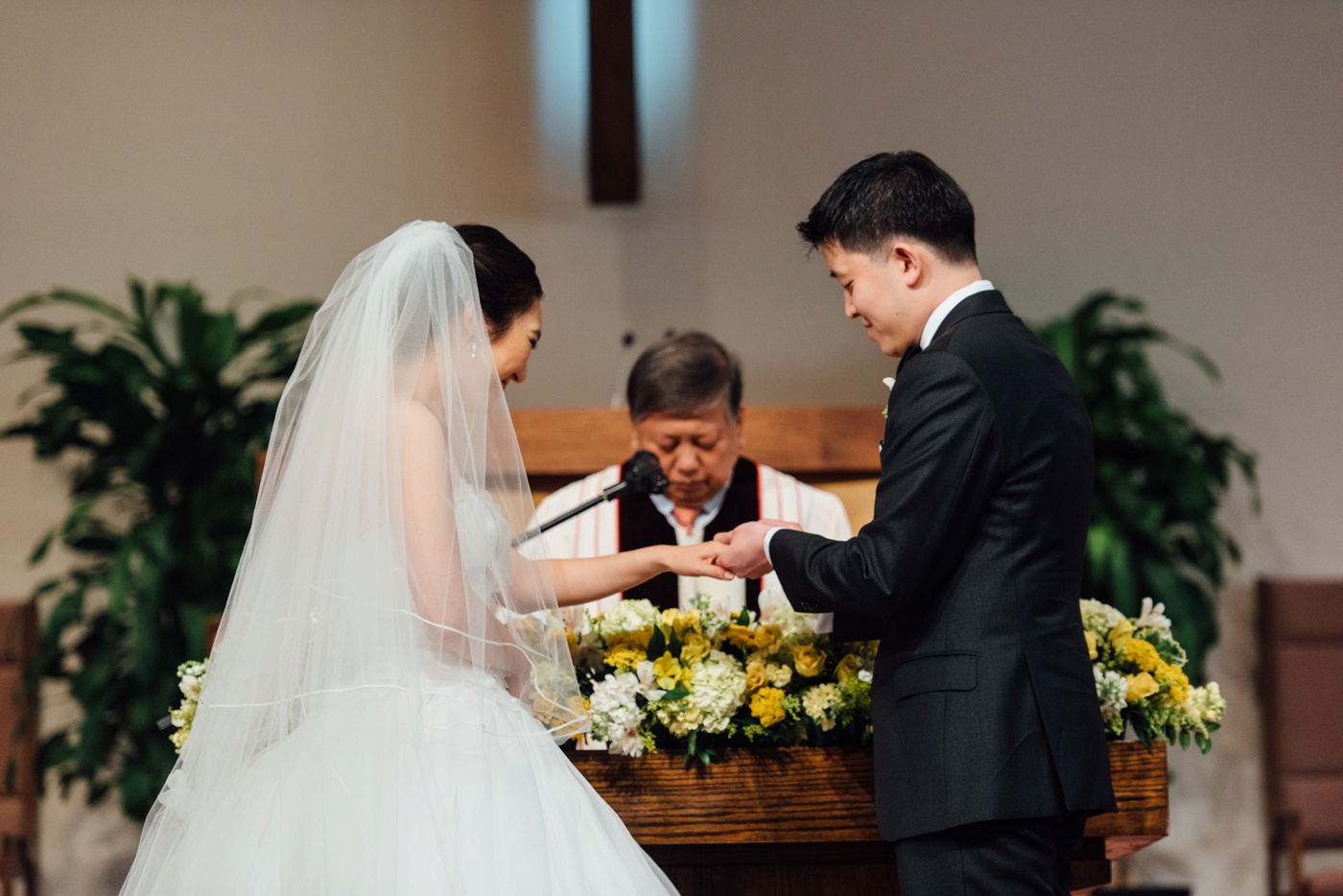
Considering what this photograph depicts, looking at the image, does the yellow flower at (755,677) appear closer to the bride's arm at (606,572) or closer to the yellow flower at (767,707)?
the yellow flower at (767,707)

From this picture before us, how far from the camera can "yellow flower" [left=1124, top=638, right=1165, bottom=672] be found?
221 centimetres

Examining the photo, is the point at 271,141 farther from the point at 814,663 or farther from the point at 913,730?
the point at 913,730

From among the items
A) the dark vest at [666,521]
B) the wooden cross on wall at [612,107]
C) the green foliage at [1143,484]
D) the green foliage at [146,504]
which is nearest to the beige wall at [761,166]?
the wooden cross on wall at [612,107]

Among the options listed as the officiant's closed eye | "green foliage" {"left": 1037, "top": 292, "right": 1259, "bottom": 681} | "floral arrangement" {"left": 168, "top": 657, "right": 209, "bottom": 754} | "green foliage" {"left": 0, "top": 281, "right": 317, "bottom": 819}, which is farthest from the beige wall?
"floral arrangement" {"left": 168, "top": 657, "right": 209, "bottom": 754}

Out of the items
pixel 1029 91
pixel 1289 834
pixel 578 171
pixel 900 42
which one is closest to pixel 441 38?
pixel 578 171

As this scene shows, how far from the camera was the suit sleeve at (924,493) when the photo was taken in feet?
5.85

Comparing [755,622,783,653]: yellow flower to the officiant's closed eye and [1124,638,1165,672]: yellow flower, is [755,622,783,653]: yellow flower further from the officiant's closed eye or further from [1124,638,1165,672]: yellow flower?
the officiant's closed eye

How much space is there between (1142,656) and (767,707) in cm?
67

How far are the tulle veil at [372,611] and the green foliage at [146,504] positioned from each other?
2.26 metres

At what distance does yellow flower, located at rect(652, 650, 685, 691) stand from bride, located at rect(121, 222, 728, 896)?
0.24 meters

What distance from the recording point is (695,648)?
87.4 inches

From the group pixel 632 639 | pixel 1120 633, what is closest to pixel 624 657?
pixel 632 639

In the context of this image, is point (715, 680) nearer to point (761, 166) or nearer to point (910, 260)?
point (910, 260)

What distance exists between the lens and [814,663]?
2162 millimetres
